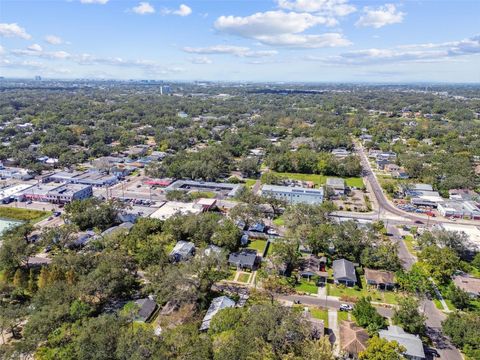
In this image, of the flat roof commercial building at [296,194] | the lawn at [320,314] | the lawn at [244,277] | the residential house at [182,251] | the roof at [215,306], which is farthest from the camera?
the flat roof commercial building at [296,194]

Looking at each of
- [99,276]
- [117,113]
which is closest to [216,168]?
[99,276]

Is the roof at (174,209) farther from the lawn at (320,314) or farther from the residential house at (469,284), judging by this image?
the residential house at (469,284)

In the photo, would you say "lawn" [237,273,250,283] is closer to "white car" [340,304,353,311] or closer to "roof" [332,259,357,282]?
"roof" [332,259,357,282]

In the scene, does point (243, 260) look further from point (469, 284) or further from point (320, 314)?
point (469, 284)

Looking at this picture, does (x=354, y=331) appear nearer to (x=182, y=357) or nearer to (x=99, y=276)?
(x=182, y=357)

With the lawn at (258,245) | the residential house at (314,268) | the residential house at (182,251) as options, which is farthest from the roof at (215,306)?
the lawn at (258,245)

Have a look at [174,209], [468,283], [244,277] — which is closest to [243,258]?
[244,277]

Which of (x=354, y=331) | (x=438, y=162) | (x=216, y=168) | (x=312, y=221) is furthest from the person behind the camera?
(x=438, y=162)
